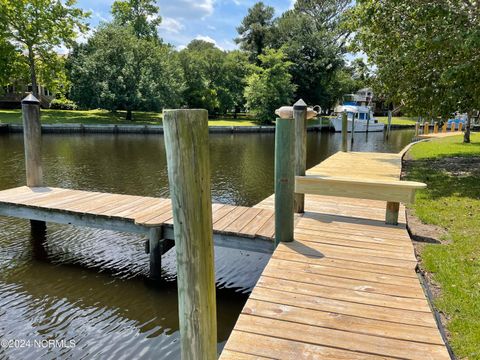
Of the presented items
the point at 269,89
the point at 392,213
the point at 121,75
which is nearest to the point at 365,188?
the point at 392,213

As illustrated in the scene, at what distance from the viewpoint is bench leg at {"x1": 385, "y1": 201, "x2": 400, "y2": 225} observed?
218 inches

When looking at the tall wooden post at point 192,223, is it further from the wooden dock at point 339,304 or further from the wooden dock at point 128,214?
the wooden dock at point 128,214

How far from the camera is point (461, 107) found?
10109 millimetres

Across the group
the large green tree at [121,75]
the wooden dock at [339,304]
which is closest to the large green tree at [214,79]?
the large green tree at [121,75]

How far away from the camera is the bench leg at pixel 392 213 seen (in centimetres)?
554

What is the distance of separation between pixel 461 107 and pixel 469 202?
156 inches

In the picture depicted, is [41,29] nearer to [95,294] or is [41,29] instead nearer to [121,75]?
[121,75]

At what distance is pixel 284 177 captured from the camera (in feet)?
14.9

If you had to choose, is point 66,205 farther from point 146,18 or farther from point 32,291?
point 146,18

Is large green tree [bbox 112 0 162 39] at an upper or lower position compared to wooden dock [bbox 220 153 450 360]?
upper

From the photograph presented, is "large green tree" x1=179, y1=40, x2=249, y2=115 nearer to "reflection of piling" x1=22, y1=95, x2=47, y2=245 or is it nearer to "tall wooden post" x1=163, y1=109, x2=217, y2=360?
"reflection of piling" x1=22, y1=95, x2=47, y2=245

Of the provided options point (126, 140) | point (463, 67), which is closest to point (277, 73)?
point (126, 140)

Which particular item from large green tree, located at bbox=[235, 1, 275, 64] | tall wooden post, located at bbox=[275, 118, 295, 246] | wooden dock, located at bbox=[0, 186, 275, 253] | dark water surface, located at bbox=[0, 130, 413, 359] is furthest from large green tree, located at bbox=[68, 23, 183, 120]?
tall wooden post, located at bbox=[275, 118, 295, 246]

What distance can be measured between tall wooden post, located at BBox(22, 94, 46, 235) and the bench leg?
6.10 m
